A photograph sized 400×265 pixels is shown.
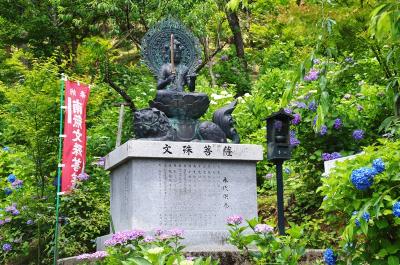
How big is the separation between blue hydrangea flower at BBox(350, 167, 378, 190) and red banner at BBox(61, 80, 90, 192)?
5506 mm

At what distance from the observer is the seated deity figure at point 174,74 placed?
817 centimetres

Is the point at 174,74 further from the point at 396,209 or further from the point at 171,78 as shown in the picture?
the point at 396,209

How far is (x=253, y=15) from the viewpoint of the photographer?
23156 mm

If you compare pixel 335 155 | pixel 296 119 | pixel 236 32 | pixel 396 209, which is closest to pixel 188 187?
pixel 335 155

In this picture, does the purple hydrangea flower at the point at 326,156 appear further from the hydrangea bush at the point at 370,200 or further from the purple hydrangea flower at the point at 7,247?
the purple hydrangea flower at the point at 7,247

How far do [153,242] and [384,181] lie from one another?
2.23m

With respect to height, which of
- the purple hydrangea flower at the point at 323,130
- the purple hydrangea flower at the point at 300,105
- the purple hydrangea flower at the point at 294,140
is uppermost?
the purple hydrangea flower at the point at 300,105

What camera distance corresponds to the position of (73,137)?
8.71m

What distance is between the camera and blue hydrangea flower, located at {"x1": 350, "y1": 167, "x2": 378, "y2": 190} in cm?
396

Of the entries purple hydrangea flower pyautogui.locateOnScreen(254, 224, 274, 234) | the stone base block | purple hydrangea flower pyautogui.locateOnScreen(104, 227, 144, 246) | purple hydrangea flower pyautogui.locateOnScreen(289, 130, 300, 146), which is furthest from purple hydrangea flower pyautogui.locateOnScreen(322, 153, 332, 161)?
purple hydrangea flower pyautogui.locateOnScreen(254, 224, 274, 234)

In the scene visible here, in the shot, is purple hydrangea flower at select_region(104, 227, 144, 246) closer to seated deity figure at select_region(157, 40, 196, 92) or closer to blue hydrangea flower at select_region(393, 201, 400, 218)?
blue hydrangea flower at select_region(393, 201, 400, 218)

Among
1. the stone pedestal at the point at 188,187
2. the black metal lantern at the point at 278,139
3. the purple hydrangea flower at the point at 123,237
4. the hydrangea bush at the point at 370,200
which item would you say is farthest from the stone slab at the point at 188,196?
the hydrangea bush at the point at 370,200

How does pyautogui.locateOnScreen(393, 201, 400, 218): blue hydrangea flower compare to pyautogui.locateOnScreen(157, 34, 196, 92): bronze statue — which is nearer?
pyautogui.locateOnScreen(393, 201, 400, 218): blue hydrangea flower

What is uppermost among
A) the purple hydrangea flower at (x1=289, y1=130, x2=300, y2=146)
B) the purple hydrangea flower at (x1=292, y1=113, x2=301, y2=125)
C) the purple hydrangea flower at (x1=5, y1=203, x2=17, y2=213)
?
the purple hydrangea flower at (x1=292, y1=113, x2=301, y2=125)
